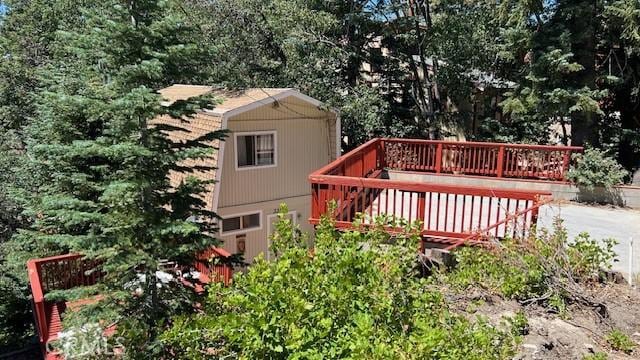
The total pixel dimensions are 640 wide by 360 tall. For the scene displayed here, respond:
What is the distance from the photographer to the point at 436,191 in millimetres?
6562

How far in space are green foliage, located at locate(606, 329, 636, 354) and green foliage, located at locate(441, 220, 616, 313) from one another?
1.78 feet

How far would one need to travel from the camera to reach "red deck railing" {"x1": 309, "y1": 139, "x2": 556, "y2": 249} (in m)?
6.48

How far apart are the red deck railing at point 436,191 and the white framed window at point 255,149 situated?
306cm

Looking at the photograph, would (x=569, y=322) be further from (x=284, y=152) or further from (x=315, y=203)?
(x=284, y=152)

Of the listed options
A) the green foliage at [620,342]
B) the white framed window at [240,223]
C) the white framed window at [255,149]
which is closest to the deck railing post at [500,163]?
the white framed window at [255,149]

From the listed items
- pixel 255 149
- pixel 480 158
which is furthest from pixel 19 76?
pixel 480 158

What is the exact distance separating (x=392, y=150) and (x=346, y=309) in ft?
28.2

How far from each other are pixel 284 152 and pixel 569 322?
29.6 ft

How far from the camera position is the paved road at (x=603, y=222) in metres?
7.72

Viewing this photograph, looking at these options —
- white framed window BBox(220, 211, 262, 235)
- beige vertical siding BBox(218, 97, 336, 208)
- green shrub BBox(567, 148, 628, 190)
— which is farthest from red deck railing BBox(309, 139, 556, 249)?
white framed window BBox(220, 211, 262, 235)

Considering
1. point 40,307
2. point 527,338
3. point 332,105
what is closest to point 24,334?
point 40,307

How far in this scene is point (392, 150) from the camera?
1161cm

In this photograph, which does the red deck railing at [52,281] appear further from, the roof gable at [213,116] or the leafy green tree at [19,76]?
the leafy green tree at [19,76]

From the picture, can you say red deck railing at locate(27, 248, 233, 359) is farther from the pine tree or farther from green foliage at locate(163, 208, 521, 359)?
green foliage at locate(163, 208, 521, 359)
